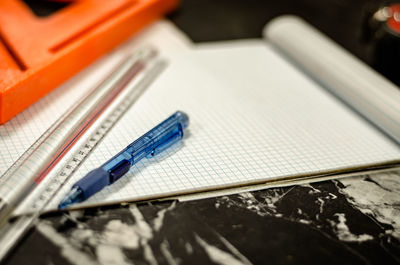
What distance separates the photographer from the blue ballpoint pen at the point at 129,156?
45 cm

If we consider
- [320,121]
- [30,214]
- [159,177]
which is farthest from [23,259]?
[320,121]

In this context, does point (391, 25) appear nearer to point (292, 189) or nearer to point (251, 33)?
point (251, 33)

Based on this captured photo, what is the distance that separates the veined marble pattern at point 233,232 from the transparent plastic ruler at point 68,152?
0.06ft

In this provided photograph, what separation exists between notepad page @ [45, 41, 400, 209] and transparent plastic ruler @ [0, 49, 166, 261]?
0.01 m

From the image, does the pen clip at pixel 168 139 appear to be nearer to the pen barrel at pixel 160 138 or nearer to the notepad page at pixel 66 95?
the pen barrel at pixel 160 138

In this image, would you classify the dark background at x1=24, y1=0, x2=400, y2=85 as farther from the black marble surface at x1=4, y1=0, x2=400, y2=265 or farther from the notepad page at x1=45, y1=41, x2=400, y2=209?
the black marble surface at x1=4, y1=0, x2=400, y2=265

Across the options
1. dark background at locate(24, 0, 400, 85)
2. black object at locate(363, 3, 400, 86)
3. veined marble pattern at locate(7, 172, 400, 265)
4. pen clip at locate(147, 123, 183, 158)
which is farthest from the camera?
dark background at locate(24, 0, 400, 85)

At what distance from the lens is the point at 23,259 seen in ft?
1.32

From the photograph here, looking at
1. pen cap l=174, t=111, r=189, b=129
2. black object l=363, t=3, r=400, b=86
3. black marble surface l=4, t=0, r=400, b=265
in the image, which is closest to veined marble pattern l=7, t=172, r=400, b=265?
black marble surface l=4, t=0, r=400, b=265

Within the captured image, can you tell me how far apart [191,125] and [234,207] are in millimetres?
169

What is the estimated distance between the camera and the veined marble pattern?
0.42 m

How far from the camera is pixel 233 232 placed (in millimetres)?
451

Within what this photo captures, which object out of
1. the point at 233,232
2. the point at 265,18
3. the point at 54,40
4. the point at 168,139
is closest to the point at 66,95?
the point at 54,40

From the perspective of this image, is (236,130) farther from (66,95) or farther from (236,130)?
(66,95)
